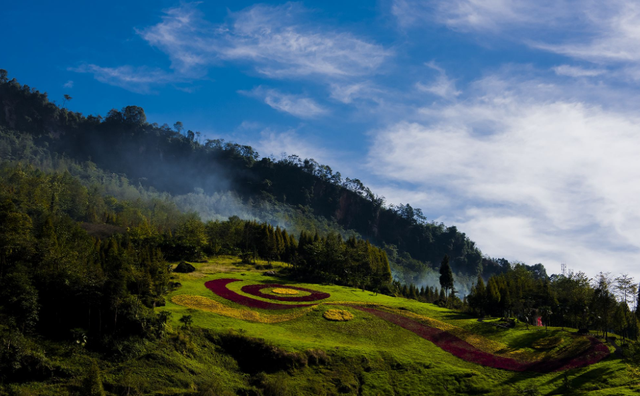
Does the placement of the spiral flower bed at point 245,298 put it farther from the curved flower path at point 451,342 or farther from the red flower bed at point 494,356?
the red flower bed at point 494,356

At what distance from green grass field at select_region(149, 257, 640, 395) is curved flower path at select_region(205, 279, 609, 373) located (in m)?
0.92

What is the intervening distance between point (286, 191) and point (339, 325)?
521 ft

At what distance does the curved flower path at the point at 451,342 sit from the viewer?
33719mm

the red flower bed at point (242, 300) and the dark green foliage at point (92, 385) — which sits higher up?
the red flower bed at point (242, 300)

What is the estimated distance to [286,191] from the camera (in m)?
197

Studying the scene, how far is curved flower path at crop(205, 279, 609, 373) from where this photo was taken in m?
33.7

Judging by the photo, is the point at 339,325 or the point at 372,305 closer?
the point at 339,325

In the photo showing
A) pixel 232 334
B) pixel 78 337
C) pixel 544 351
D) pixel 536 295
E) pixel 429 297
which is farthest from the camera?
pixel 429 297

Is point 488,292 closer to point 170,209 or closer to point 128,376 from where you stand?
point 128,376

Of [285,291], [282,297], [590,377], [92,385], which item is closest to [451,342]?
[590,377]

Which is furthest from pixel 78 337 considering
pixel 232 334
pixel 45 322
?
pixel 232 334

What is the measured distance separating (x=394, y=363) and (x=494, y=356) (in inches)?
401

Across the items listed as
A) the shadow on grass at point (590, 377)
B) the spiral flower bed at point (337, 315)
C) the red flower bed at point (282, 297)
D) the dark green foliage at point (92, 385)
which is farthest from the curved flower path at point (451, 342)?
the dark green foliage at point (92, 385)

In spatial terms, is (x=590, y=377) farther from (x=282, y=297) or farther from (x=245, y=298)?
(x=245, y=298)
